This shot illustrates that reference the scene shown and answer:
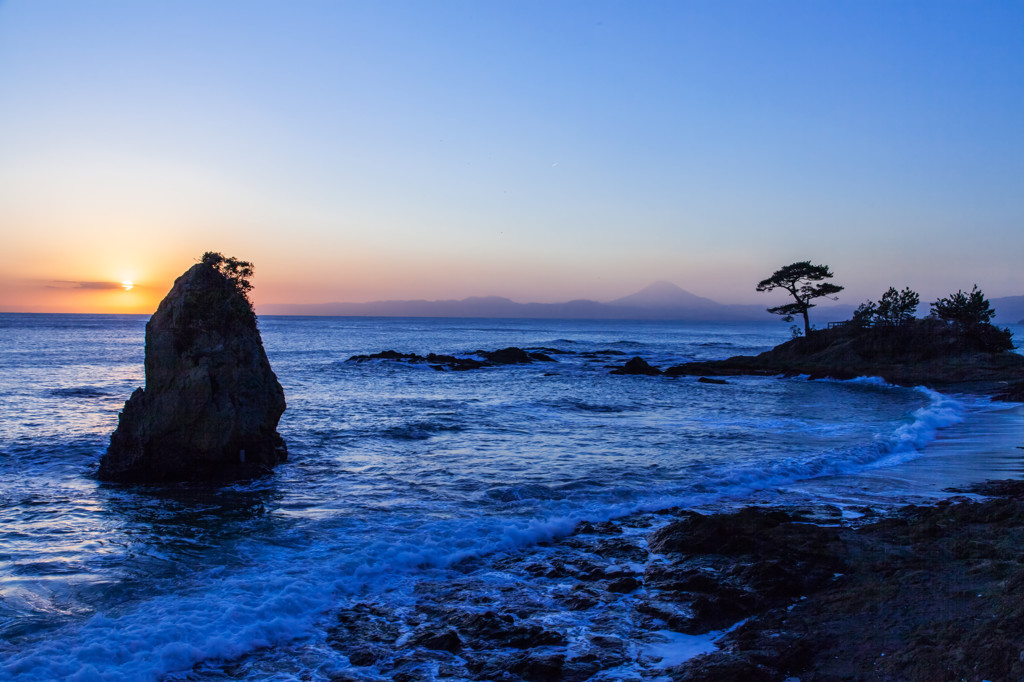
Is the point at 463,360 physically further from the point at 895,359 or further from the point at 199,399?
the point at 199,399

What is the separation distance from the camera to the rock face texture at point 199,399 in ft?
42.5

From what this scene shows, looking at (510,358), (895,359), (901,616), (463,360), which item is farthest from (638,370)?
(901,616)

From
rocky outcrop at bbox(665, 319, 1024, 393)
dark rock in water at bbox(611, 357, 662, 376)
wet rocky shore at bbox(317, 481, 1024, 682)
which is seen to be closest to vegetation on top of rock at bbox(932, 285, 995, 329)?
rocky outcrop at bbox(665, 319, 1024, 393)

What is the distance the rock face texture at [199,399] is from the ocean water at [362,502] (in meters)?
0.69

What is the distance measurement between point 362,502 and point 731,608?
7.07 meters

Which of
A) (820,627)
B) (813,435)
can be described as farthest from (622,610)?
(813,435)

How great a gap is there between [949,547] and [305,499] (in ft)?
33.3

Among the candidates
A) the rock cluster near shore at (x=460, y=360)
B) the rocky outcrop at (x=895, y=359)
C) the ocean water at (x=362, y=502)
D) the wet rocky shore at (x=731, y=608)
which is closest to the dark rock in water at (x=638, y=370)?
the rocky outcrop at (x=895, y=359)

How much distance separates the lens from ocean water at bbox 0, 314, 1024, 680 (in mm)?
6359

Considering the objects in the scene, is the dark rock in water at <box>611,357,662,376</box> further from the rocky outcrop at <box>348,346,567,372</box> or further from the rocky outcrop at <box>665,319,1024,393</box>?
the rocky outcrop at <box>348,346,567,372</box>

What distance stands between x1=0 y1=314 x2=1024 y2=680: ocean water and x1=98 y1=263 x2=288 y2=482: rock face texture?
69 cm

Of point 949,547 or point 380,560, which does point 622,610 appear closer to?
point 380,560

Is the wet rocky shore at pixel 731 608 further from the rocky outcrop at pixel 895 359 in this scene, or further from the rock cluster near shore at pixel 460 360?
the rock cluster near shore at pixel 460 360

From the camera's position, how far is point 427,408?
24.7 meters
